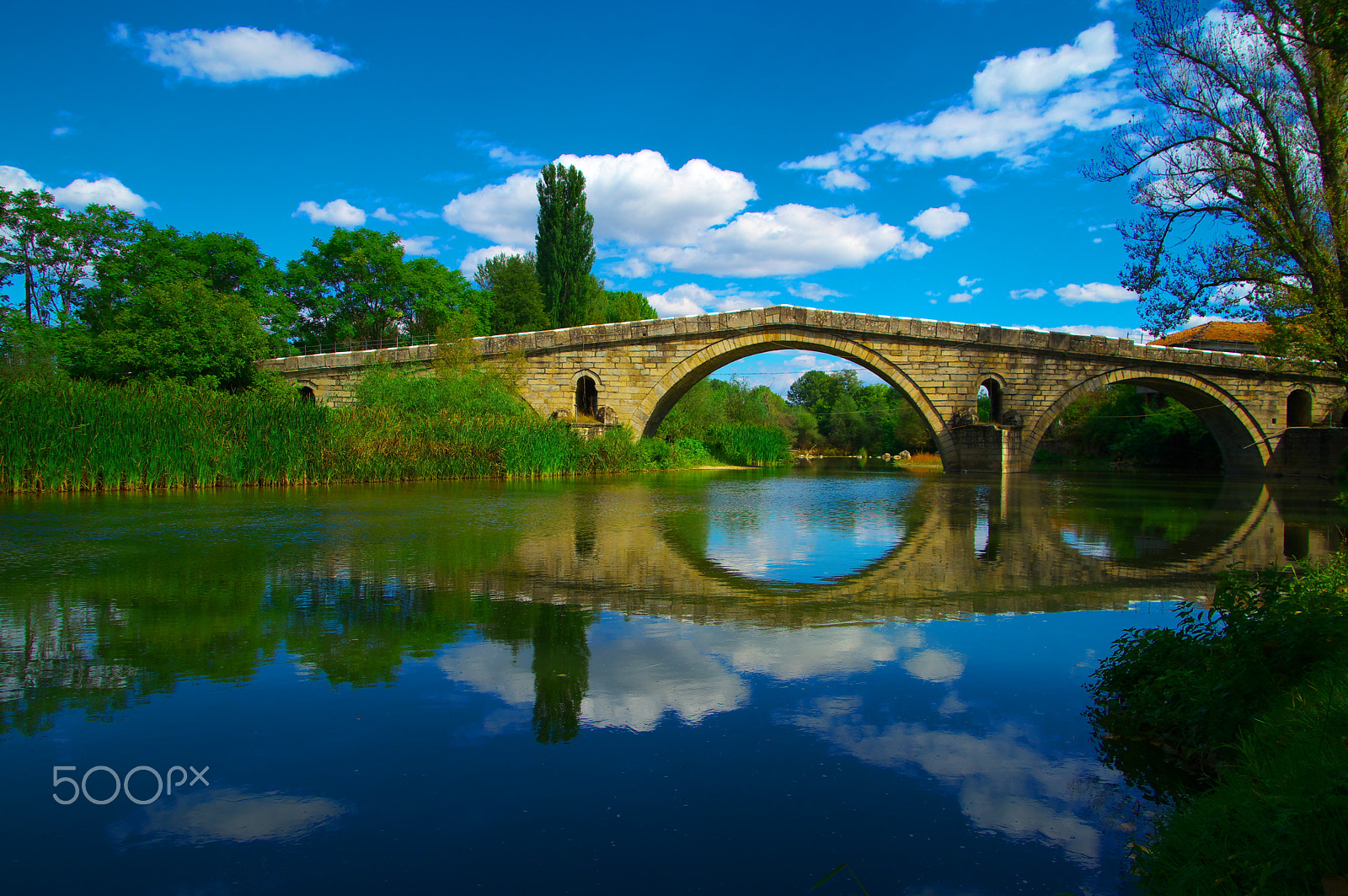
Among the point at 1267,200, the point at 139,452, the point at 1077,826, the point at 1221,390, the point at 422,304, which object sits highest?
the point at 422,304

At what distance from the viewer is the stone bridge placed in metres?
22.4

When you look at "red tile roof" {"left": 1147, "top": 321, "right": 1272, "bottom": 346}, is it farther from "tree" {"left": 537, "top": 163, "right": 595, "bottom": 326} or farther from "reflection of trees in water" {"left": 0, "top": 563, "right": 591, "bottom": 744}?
"reflection of trees in water" {"left": 0, "top": 563, "right": 591, "bottom": 744}

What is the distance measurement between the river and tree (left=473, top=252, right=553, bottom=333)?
3223 centimetres

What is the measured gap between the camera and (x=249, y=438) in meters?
12.9

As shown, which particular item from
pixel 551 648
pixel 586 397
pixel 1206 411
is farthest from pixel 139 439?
pixel 1206 411

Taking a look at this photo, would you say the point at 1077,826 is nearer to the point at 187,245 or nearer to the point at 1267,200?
the point at 1267,200

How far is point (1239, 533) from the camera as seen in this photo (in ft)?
26.7

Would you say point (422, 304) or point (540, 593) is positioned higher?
point (422, 304)

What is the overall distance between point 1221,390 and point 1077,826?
87.7ft

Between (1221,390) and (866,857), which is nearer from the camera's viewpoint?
(866,857)

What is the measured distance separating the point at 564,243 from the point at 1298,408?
30.4 m

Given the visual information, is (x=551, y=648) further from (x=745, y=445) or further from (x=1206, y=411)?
(x=1206, y=411)

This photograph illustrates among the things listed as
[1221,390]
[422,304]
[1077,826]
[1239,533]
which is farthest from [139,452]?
[1221,390]

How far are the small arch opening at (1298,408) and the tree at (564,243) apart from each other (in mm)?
28012
